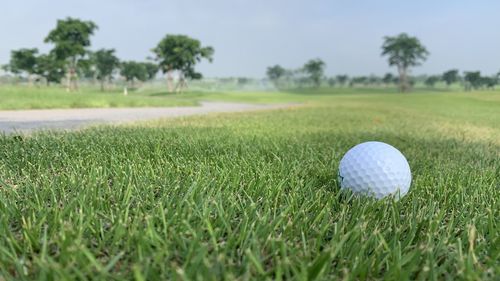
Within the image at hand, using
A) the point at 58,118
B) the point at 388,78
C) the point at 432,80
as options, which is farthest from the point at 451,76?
the point at 58,118

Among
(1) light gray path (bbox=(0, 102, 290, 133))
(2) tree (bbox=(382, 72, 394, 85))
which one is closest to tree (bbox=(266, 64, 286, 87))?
(2) tree (bbox=(382, 72, 394, 85))

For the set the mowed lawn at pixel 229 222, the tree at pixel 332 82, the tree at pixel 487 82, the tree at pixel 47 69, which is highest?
the tree at pixel 47 69

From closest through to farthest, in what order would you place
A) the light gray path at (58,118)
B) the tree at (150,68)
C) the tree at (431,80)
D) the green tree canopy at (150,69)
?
the light gray path at (58,118), the tree at (150,68), the green tree canopy at (150,69), the tree at (431,80)

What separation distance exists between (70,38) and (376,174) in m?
39.7

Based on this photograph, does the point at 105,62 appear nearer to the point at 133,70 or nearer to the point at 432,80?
the point at 133,70

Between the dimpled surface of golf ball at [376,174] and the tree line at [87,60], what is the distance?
37366 millimetres

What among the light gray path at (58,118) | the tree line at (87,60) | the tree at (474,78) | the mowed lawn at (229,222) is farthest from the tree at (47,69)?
the tree at (474,78)

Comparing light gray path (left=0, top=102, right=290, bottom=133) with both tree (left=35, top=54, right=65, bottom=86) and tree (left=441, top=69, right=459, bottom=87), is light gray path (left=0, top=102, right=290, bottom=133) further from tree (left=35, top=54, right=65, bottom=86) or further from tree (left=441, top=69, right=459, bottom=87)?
tree (left=441, top=69, right=459, bottom=87)

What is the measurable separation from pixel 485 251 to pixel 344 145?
9.28ft

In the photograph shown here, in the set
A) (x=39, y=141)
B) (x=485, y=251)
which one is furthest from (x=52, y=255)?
(x=39, y=141)

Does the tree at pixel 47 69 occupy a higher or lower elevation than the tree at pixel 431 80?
higher

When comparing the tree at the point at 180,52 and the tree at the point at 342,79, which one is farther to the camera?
the tree at the point at 342,79

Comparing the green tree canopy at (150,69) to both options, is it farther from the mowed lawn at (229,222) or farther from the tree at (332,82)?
the mowed lawn at (229,222)

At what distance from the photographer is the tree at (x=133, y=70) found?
74.4 meters
